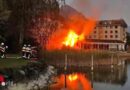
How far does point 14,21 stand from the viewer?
5428 cm

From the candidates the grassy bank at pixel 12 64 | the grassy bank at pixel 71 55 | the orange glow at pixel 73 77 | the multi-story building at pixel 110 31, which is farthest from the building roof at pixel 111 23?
the grassy bank at pixel 12 64

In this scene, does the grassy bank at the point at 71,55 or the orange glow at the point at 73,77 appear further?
the grassy bank at the point at 71,55

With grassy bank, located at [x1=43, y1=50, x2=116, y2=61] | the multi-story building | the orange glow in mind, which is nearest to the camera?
the orange glow

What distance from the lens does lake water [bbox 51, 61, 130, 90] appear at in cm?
3859

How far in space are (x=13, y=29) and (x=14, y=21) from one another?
1.20m

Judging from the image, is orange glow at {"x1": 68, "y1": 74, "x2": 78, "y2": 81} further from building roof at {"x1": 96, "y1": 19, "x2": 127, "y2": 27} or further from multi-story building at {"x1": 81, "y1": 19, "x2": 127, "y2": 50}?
→ building roof at {"x1": 96, "y1": 19, "x2": 127, "y2": 27}

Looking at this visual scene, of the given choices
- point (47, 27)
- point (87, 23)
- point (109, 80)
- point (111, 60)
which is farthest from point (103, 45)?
point (109, 80)

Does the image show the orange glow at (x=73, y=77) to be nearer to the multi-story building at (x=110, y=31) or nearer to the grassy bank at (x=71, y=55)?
the grassy bank at (x=71, y=55)

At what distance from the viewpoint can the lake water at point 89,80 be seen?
38.6 meters

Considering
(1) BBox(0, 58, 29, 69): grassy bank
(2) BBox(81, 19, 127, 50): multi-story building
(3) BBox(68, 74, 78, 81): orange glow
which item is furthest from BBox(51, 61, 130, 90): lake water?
(2) BBox(81, 19, 127, 50): multi-story building

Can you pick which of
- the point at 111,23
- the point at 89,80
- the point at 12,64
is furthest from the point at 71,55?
the point at 111,23

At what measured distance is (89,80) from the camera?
45.6m

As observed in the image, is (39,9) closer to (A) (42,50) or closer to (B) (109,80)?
(A) (42,50)

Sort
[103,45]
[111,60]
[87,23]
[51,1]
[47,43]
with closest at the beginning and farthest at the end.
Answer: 1. [51,1]
2. [47,43]
3. [111,60]
4. [87,23]
5. [103,45]
